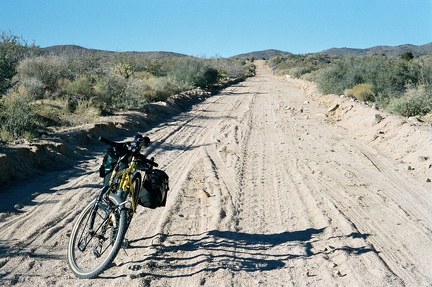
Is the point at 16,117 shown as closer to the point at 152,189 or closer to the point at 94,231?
the point at 94,231

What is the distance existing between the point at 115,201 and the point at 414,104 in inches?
520

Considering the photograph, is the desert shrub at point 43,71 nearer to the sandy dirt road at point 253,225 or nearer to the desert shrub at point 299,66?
the sandy dirt road at point 253,225

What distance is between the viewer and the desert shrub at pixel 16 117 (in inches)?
415

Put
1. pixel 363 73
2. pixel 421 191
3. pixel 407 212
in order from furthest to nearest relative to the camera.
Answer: pixel 363 73 < pixel 421 191 < pixel 407 212

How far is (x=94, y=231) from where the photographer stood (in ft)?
15.6

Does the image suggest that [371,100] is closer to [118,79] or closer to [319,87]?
[319,87]

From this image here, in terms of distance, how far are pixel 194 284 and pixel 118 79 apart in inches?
671

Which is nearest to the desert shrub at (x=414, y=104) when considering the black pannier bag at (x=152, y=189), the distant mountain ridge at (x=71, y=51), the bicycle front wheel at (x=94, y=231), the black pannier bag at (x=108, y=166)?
the black pannier bag at (x=152, y=189)

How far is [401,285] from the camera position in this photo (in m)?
4.57

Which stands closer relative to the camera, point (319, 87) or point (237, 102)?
point (237, 102)

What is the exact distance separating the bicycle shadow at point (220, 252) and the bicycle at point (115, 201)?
0.50m

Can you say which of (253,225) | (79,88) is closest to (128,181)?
(253,225)

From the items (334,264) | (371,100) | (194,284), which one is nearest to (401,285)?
(334,264)

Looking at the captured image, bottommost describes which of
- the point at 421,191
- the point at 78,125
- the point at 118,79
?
the point at 421,191
